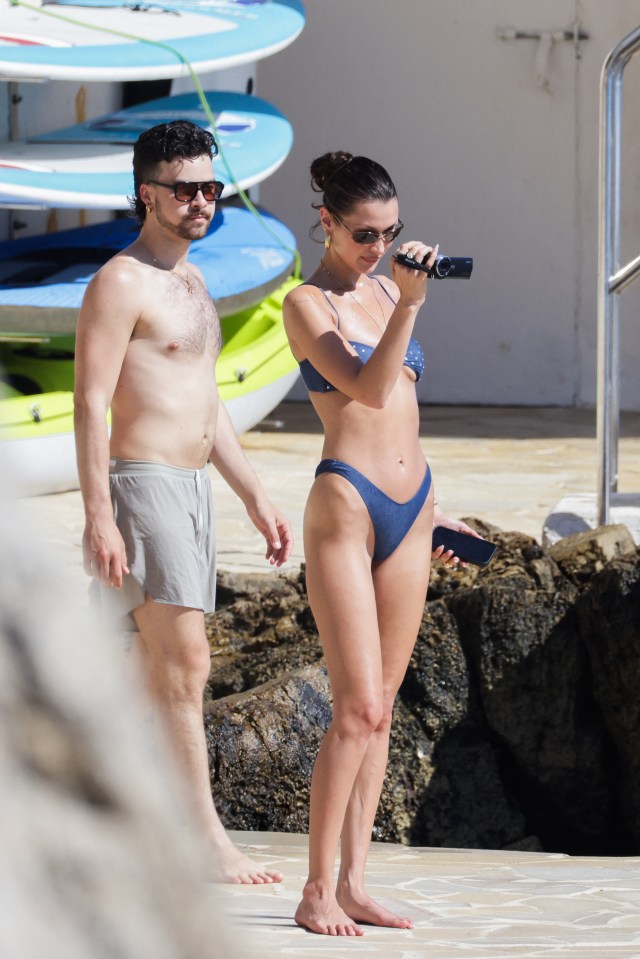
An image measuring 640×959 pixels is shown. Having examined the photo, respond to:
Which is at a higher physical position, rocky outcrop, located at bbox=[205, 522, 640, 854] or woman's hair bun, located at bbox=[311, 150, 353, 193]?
woman's hair bun, located at bbox=[311, 150, 353, 193]

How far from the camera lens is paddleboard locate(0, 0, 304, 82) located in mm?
8695

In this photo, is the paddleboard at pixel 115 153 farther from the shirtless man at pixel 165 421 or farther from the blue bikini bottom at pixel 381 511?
the blue bikini bottom at pixel 381 511

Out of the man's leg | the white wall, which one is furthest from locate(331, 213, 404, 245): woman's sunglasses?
the white wall

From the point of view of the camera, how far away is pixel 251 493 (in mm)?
3469

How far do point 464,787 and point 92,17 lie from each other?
700 cm

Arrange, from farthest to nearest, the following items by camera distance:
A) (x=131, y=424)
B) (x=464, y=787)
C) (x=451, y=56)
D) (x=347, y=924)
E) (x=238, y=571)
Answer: (x=451, y=56)
(x=238, y=571)
(x=464, y=787)
(x=131, y=424)
(x=347, y=924)

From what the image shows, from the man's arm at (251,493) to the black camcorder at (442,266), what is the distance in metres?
0.77

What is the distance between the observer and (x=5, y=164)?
28.2 feet

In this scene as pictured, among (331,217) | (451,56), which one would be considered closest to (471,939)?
(331,217)

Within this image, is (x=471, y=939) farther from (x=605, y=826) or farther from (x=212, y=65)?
(x=212, y=65)

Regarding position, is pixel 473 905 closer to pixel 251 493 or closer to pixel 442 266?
pixel 251 493

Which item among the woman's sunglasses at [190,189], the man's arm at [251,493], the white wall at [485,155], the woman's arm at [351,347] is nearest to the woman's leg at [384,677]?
the woman's arm at [351,347]

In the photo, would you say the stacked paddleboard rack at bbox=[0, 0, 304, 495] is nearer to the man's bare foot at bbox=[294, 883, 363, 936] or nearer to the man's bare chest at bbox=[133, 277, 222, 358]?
the man's bare chest at bbox=[133, 277, 222, 358]

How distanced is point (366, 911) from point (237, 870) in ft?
1.43
